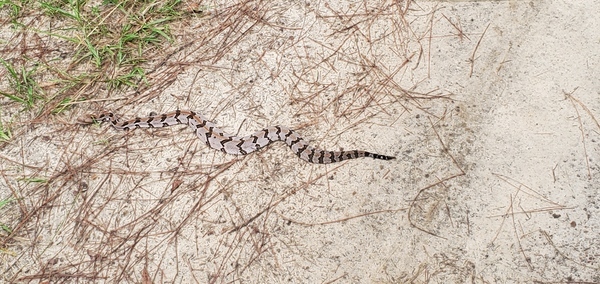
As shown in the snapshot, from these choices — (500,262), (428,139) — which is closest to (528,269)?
(500,262)

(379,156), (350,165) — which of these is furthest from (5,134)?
(379,156)

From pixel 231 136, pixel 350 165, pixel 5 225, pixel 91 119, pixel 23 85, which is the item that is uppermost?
pixel 23 85

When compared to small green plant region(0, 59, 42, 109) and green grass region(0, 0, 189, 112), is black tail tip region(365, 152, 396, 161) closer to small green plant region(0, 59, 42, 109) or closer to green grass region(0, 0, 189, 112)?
green grass region(0, 0, 189, 112)

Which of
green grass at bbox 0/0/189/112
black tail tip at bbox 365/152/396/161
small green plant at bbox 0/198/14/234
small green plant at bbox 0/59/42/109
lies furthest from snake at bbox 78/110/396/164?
small green plant at bbox 0/198/14/234

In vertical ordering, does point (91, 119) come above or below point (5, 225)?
above

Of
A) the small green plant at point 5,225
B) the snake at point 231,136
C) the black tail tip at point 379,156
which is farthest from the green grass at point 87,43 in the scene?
the black tail tip at point 379,156

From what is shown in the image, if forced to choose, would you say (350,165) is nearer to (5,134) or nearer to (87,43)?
(87,43)

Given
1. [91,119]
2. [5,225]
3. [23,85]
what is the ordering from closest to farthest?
[5,225] → [91,119] → [23,85]
